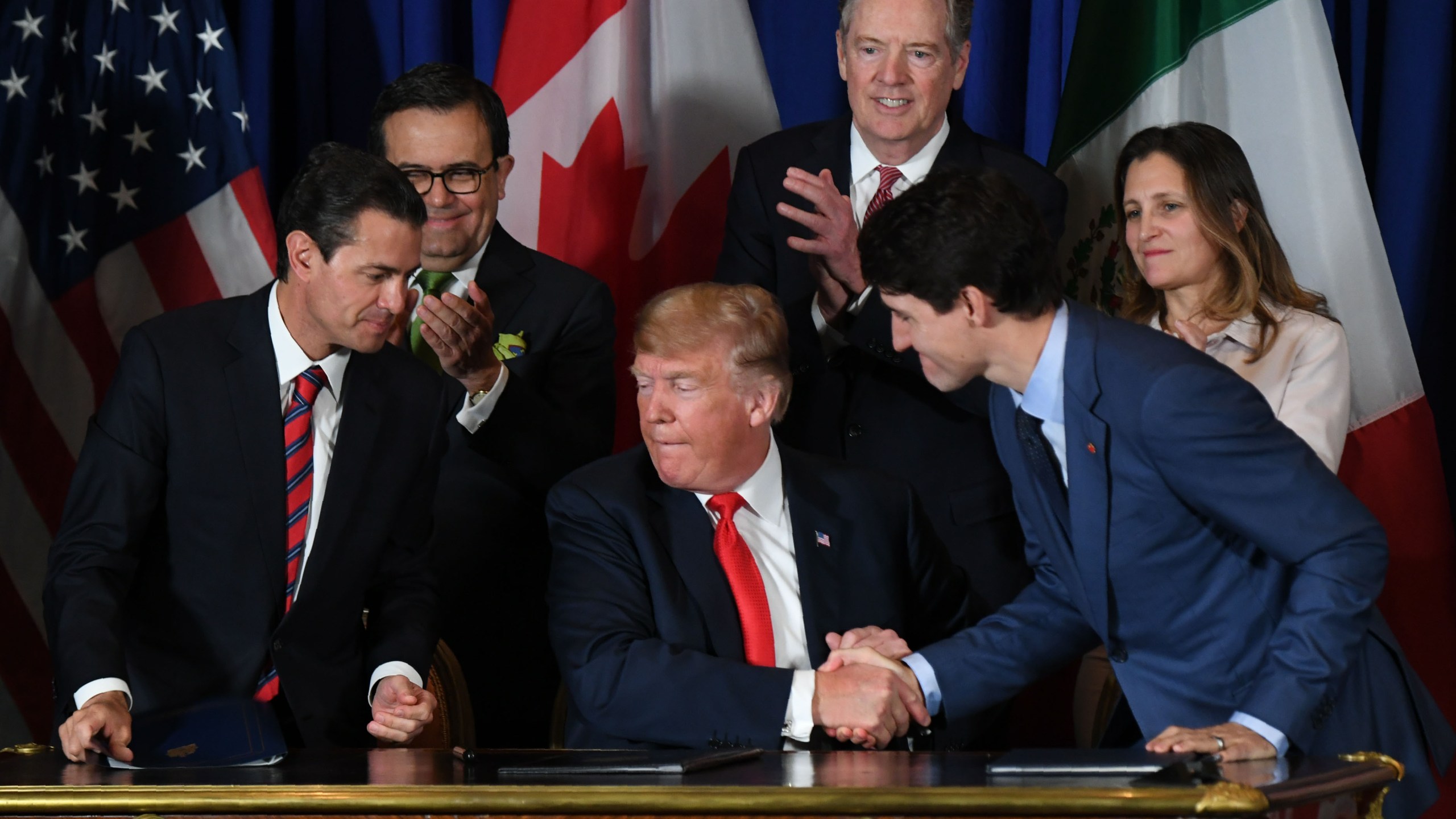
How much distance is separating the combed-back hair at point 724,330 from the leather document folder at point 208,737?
3.30 ft

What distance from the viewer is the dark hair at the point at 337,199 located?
9.51ft

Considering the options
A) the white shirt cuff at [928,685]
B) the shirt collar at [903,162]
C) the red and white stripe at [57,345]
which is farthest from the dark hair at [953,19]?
the red and white stripe at [57,345]

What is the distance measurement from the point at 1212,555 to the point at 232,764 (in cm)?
154

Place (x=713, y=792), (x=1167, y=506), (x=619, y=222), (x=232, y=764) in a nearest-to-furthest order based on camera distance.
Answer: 1. (x=713, y=792)
2. (x=232, y=764)
3. (x=1167, y=506)
4. (x=619, y=222)

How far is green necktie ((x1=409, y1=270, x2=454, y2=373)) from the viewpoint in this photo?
12.2ft

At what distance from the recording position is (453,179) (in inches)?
146

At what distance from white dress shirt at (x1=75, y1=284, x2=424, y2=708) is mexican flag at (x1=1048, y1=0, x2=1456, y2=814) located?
1879 millimetres

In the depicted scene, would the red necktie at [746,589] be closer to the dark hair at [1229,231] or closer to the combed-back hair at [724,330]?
the combed-back hair at [724,330]

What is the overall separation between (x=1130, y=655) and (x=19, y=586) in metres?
3.10

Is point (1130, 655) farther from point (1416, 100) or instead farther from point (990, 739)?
point (1416, 100)

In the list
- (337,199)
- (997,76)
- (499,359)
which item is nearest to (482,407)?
(499,359)

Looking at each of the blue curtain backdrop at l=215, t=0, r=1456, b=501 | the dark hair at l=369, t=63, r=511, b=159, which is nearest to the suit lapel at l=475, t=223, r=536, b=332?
the dark hair at l=369, t=63, r=511, b=159

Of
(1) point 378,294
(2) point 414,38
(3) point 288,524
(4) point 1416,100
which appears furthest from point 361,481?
(4) point 1416,100

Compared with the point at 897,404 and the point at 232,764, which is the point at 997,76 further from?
the point at 232,764
